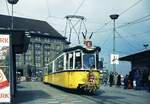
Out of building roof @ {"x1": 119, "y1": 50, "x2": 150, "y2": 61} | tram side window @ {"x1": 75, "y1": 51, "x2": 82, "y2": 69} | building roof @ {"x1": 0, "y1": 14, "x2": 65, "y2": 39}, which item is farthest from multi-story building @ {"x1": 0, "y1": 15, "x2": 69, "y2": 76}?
tram side window @ {"x1": 75, "y1": 51, "x2": 82, "y2": 69}

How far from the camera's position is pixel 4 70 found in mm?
16859

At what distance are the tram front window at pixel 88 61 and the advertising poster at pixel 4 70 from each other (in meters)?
11.4

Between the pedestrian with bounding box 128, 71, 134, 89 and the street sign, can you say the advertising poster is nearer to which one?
the pedestrian with bounding box 128, 71, 134, 89

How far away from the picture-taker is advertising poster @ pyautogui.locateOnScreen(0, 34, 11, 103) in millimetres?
16641

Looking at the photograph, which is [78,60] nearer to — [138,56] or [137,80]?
[137,80]

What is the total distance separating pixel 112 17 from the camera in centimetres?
4234

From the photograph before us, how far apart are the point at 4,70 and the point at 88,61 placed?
464 inches

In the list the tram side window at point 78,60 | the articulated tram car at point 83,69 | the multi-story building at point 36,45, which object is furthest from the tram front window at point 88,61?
the multi-story building at point 36,45

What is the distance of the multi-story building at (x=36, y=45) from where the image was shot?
118438 mm

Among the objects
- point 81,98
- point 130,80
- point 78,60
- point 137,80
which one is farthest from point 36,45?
point 81,98

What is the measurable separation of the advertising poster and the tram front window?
11.4 m

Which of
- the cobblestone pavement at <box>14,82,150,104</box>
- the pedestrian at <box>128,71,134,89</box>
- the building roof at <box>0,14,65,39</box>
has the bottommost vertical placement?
the cobblestone pavement at <box>14,82,150,104</box>

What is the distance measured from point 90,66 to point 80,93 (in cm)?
256

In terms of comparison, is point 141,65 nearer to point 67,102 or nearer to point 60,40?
point 67,102
